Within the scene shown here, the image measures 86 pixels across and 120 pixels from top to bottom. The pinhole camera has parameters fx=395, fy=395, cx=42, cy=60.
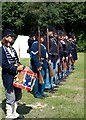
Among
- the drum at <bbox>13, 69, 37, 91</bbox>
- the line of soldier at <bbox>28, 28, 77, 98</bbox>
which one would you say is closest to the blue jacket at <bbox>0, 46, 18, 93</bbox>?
the drum at <bbox>13, 69, 37, 91</bbox>

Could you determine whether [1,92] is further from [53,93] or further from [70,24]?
[70,24]

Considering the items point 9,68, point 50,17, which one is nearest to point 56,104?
point 9,68

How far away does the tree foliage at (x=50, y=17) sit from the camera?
42000 mm

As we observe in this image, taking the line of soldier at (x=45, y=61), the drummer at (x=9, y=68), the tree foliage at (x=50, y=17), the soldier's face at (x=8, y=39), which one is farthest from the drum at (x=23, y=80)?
the tree foliage at (x=50, y=17)

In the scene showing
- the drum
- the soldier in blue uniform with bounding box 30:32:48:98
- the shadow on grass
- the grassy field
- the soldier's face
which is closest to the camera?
the drum

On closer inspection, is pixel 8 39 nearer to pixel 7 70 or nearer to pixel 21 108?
pixel 7 70

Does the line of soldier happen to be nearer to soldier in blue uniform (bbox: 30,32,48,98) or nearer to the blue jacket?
soldier in blue uniform (bbox: 30,32,48,98)

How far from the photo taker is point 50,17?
42906 millimetres

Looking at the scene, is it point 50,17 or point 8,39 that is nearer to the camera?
point 8,39

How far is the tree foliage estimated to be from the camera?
42000 millimetres

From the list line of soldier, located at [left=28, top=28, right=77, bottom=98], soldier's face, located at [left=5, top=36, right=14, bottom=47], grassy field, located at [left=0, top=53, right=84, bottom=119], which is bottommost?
grassy field, located at [left=0, top=53, right=84, bottom=119]

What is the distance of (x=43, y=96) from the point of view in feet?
35.8

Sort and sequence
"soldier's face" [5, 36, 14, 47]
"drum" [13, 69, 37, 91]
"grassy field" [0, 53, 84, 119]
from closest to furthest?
1. "drum" [13, 69, 37, 91]
2. "soldier's face" [5, 36, 14, 47]
3. "grassy field" [0, 53, 84, 119]

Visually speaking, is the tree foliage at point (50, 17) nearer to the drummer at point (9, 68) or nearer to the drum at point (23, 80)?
the drummer at point (9, 68)
